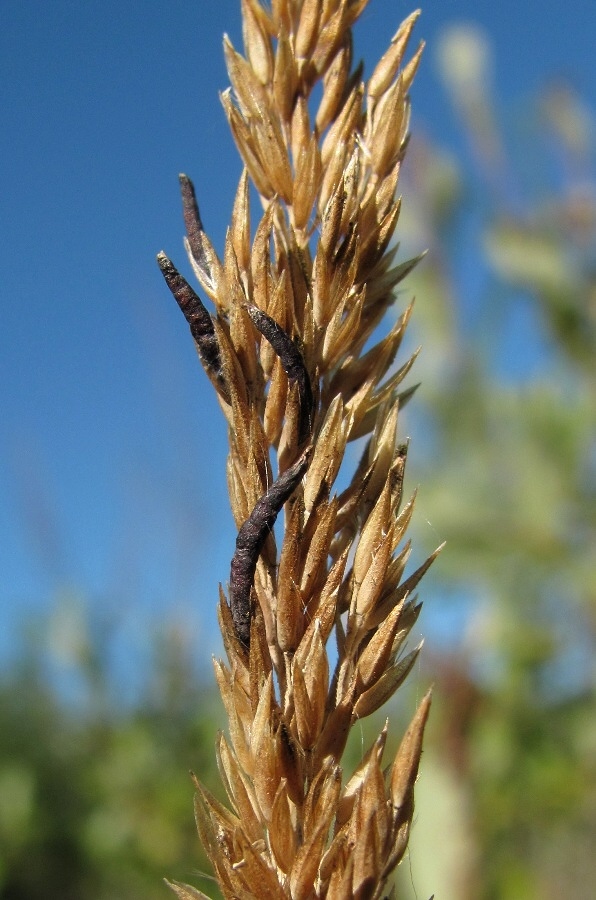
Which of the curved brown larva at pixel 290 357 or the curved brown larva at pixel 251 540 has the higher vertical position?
the curved brown larva at pixel 290 357

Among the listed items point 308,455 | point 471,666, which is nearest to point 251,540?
point 308,455

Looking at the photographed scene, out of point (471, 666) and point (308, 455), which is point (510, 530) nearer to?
point (471, 666)

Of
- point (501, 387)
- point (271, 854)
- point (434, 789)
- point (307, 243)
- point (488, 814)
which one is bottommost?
point (488, 814)

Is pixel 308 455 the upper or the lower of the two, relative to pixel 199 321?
lower

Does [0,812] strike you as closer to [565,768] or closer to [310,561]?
[565,768]

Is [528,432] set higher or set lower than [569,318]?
lower

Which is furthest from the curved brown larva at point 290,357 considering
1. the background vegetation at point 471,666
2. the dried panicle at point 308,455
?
the background vegetation at point 471,666

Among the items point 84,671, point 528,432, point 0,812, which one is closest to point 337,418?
point 0,812

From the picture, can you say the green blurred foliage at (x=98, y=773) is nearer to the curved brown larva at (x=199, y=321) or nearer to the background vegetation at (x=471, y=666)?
the background vegetation at (x=471, y=666)
